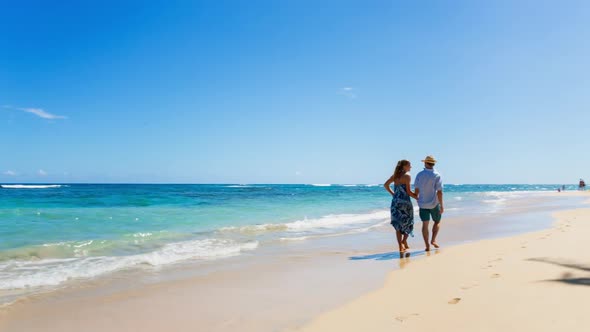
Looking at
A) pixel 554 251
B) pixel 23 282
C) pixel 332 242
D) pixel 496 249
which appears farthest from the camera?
pixel 332 242

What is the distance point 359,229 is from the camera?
12.2 meters

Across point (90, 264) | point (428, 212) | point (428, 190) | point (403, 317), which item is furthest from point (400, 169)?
point (90, 264)

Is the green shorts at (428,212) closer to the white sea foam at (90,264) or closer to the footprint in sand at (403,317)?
the white sea foam at (90,264)

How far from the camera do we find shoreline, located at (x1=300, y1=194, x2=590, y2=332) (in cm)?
310

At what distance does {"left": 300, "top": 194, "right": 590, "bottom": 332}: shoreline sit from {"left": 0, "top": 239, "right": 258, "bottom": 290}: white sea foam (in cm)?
405

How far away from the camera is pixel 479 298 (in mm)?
3766

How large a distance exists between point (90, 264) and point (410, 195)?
587cm

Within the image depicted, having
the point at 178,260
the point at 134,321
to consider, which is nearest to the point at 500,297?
the point at 134,321

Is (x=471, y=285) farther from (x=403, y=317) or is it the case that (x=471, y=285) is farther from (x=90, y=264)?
(x=90, y=264)

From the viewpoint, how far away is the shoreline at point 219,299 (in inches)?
147

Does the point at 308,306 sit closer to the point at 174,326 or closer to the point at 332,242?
the point at 174,326

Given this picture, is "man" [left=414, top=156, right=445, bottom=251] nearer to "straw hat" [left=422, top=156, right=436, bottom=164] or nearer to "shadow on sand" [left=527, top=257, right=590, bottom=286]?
"straw hat" [left=422, top=156, right=436, bottom=164]

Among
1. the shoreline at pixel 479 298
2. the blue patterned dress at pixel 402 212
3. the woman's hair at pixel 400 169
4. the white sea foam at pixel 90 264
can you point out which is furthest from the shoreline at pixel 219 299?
the woman's hair at pixel 400 169

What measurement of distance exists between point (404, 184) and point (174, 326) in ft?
16.7
